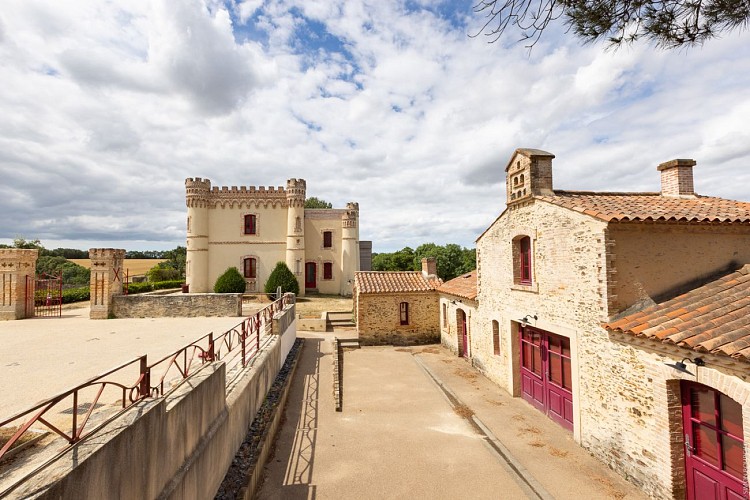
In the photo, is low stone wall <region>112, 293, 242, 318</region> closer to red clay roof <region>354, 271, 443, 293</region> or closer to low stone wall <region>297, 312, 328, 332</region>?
low stone wall <region>297, 312, 328, 332</region>

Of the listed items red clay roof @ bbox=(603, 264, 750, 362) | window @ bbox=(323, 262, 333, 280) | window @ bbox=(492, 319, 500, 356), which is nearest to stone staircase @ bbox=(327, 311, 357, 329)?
window @ bbox=(323, 262, 333, 280)

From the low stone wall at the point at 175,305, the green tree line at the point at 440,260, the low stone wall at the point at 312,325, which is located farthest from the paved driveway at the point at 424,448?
the green tree line at the point at 440,260

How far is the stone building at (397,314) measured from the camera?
18188 millimetres

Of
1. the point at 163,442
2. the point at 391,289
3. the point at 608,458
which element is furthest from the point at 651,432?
the point at 391,289

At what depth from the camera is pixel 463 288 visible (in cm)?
1612

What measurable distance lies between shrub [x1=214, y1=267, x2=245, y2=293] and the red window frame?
21.6 metres

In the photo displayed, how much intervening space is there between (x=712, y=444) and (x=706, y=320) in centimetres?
192

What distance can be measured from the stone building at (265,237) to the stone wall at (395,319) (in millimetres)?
12238

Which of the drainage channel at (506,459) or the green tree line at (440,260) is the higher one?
the green tree line at (440,260)

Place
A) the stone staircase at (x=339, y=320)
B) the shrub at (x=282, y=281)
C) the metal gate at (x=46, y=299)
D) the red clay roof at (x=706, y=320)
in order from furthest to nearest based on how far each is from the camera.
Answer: the shrub at (x=282, y=281), the stone staircase at (x=339, y=320), the metal gate at (x=46, y=299), the red clay roof at (x=706, y=320)

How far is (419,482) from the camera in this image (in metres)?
6.86

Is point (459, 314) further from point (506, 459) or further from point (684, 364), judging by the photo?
point (684, 364)

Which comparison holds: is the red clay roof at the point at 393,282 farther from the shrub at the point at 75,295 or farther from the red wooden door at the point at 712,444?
the shrub at the point at 75,295

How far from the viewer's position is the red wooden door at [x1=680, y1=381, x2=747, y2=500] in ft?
17.3
